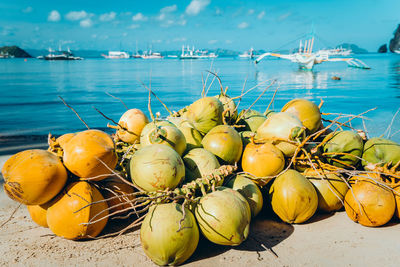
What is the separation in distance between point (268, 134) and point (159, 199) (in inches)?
57.9

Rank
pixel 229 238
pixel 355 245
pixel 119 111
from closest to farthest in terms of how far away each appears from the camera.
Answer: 1. pixel 229 238
2. pixel 355 245
3. pixel 119 111

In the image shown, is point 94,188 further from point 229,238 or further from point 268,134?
point 268,134

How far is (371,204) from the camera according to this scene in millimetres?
2922

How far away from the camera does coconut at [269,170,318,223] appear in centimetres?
288

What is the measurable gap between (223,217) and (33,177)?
5.00 feet

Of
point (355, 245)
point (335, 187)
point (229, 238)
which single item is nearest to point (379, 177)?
point (335, 187)

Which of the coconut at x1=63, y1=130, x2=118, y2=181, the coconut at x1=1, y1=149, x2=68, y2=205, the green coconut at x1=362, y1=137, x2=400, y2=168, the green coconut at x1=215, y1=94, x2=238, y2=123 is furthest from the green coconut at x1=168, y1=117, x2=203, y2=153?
the green coconut at x1=362, y1=137, x2=400, y2=168

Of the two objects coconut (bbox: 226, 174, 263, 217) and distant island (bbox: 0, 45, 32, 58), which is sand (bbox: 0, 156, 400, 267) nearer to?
coconut (bbox: 226, 174, 263, 217)

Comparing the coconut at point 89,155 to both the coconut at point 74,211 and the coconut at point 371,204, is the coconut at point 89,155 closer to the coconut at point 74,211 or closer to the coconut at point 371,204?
the coconut at point 74,211

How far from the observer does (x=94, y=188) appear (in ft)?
9.11

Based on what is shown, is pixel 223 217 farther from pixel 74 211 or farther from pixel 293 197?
pixel 74 211

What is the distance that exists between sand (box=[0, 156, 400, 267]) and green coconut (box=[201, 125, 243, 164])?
702 mm

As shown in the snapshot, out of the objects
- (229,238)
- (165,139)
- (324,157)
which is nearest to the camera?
(229,238)

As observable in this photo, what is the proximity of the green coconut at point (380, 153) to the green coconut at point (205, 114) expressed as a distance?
1.72 meters
